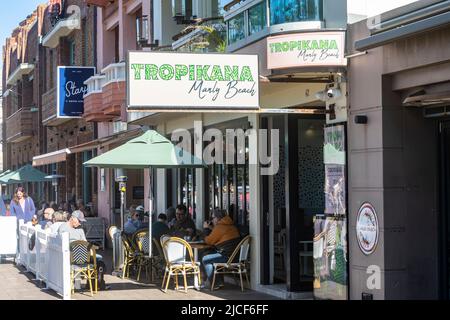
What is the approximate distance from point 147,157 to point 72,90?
427 inches

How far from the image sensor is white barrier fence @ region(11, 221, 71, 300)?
463 inches

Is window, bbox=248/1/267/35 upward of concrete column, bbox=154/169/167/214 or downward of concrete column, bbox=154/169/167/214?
upward

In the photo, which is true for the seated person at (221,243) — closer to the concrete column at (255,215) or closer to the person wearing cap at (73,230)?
the concrete column at (255,215)

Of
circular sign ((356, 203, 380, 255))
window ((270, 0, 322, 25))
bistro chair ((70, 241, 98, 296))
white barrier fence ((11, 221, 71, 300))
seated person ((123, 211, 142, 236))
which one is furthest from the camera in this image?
seated person ((123, 211, 142, 236))

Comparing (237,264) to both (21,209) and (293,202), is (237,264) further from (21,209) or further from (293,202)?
(21,209)

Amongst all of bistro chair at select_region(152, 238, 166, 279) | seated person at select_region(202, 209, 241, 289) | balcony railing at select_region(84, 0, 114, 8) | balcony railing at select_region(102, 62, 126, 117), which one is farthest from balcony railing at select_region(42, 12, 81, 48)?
seated person at select_region(202, 209, 241, 289)

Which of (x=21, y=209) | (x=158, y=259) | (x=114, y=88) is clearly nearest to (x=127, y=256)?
(x=158, y=259)

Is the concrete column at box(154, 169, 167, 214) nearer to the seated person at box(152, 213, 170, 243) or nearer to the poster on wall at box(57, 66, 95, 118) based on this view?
the seated person at box(152, 213, 170, 243)

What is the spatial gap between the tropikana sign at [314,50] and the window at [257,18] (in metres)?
1.08

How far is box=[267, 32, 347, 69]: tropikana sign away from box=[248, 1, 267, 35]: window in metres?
1.08

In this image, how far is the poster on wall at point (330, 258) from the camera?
32.9ft

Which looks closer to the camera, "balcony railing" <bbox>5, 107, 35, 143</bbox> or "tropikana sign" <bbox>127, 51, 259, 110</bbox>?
"tropikana sign" <bbox>127, 51, 259, 110</bbox>

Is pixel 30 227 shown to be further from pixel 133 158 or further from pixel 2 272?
pixel 133 158
